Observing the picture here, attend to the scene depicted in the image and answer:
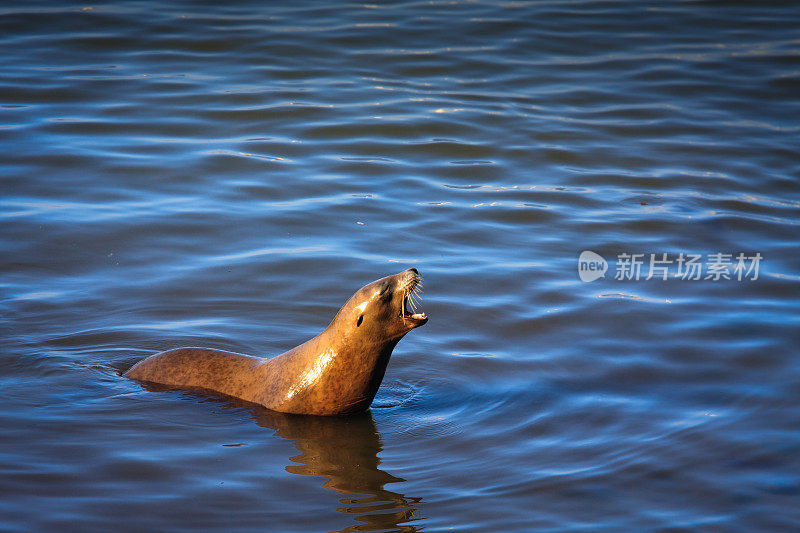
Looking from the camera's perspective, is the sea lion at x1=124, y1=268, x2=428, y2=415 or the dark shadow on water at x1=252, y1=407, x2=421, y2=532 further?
the sea lion at x1=124, y1=268, x2=428, y2=415

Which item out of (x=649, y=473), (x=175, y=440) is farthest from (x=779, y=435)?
(x=175, y=440)

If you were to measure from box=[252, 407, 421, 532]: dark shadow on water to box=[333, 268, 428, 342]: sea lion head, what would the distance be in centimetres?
61

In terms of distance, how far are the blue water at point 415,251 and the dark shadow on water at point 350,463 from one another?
3 centimetres

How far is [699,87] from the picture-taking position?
14977 mm

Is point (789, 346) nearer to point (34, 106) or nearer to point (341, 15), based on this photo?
→ point (34, 106)

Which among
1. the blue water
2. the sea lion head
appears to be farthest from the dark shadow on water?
the sea lion head

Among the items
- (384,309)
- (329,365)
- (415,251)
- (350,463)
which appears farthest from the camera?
(415,251)

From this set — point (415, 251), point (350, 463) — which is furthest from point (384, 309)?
point (415, 251)

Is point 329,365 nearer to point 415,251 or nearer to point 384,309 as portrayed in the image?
point 384,309

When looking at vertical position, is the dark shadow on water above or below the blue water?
below

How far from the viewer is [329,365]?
6.11 metres

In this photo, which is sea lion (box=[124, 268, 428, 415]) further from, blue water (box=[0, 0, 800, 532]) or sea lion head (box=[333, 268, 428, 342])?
blue water (box=[0, 0, 800, 532])

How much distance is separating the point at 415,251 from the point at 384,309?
3.42m

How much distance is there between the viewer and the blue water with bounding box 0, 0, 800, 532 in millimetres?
5422
